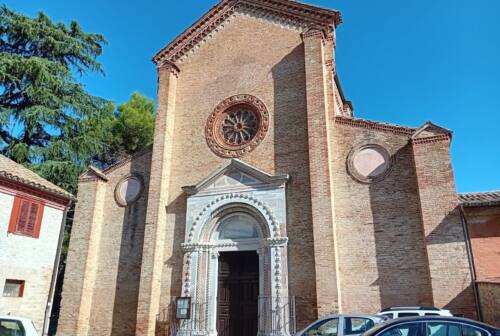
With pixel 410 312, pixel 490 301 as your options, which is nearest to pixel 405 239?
pixel 490 301

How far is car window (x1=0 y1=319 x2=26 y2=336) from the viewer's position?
6.43m

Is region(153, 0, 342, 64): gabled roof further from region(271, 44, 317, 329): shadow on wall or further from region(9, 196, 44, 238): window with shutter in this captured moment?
region(9, 196, 44, 238): window with shutter

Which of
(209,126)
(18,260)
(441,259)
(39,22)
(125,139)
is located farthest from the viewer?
(125,139)

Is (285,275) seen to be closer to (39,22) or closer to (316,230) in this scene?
(316,230)

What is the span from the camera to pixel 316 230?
11.5 m

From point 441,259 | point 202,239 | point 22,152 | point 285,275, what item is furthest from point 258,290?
point 22,152

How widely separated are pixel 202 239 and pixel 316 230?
3.88m

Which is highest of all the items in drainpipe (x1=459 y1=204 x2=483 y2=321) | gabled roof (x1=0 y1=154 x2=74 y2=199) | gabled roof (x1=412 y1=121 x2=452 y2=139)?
gabled roof (x1=412 y1=121 x2=452 y2=139)

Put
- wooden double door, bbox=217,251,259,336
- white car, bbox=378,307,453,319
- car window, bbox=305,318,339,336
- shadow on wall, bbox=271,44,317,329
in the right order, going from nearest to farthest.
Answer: car window, bbox=305,318,339,336
white car, bbox=378,307,453,319
shadow on wall, bbox=271,44,317,329
wooden double door, bbox=217,251,259,336

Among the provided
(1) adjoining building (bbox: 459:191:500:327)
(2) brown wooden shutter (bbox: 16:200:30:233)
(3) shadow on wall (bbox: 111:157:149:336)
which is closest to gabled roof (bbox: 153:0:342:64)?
(3) shadow on wall (bbox: 111:157:149:336)

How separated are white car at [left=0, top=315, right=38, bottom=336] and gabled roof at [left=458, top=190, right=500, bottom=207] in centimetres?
1051

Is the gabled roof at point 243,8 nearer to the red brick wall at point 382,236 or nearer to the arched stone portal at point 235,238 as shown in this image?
the red brick wall at point 382,236

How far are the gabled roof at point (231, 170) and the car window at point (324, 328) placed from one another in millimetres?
5310

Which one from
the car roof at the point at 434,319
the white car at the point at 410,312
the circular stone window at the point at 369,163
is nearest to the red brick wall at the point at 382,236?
the circular stone window at the point at 369,163
